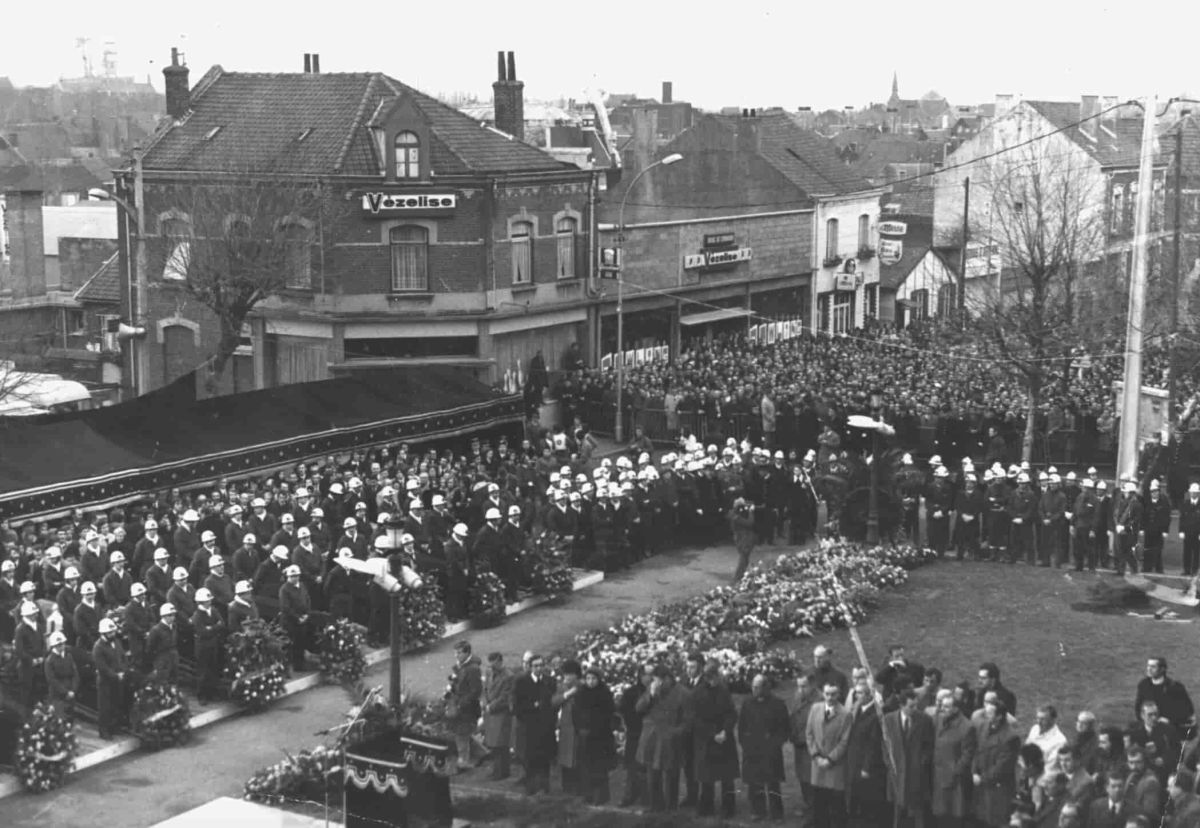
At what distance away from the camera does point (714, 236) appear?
53062 mm

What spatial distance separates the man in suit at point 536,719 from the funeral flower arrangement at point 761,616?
3.25ft

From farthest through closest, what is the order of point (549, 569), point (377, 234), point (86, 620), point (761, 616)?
1. point (377, 234)
2. point (549, 569)
3. point (761, 616)
4. point (86, 620)

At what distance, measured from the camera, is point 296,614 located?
75.4 feet

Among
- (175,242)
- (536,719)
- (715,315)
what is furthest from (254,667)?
(715,315)

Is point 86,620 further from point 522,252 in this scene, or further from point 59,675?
point 522,252

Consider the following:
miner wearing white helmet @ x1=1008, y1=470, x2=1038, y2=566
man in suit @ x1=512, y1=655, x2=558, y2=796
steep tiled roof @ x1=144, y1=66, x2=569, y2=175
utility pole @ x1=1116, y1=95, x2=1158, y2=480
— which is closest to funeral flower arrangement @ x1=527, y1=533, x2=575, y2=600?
miner wearing white helmet @ x1=1008, y1=470, x2=1038, y2=566

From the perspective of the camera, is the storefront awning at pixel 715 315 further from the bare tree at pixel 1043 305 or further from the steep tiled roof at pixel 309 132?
the bare tree at pixel 1043 305

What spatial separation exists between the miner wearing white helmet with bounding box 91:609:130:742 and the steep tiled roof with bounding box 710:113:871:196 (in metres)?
42.2

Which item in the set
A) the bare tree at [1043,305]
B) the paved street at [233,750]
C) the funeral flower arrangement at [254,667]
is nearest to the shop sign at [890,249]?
Result: the bare tree at [1043,305]

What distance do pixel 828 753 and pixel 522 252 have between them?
30468 millimetres

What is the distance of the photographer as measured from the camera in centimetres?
2708

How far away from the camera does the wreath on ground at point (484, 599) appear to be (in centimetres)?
2550

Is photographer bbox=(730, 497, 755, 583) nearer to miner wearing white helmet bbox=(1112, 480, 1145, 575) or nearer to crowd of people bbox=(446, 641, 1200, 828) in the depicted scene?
miner wearing white helmet bbox=(1112, 480, 1145, 575)

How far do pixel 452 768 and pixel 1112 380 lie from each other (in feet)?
94.5
